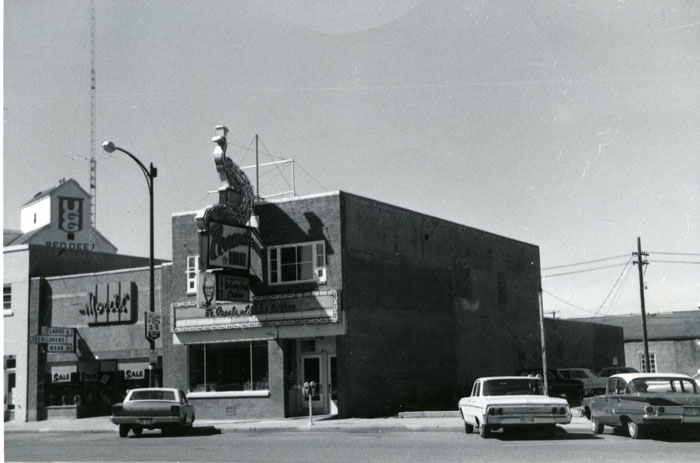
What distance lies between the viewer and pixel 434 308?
34062 millimetres

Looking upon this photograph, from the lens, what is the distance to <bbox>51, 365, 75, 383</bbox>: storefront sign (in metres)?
35.1

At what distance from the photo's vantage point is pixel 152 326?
28.0m

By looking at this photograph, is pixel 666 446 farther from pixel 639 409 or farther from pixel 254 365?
pixel 254 365

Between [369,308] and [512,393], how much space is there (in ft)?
38.1

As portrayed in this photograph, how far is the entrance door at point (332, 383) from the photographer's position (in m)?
28.8

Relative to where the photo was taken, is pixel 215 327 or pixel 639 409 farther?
pixel 215 327

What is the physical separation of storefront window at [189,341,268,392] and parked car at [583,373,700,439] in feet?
43.8

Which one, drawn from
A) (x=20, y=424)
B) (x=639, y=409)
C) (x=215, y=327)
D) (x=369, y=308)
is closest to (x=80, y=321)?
(x=20, y=424)

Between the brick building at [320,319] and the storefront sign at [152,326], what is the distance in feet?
5.53

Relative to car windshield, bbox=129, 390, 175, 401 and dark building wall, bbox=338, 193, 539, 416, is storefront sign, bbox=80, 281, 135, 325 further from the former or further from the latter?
car windshield, bbox=129, 390, 175, 401

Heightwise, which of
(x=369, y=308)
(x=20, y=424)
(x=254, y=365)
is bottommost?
(x=20, y=424)

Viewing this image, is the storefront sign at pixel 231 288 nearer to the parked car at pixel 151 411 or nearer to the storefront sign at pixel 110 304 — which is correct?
the parked car at pixel 151 411

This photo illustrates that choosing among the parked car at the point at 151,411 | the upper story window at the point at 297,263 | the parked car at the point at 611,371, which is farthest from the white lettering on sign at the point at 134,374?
the parked car at the point at 611,371

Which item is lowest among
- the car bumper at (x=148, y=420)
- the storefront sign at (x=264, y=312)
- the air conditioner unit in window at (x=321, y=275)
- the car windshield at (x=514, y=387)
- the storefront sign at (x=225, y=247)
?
the car bumper at (x=148, y=420)
